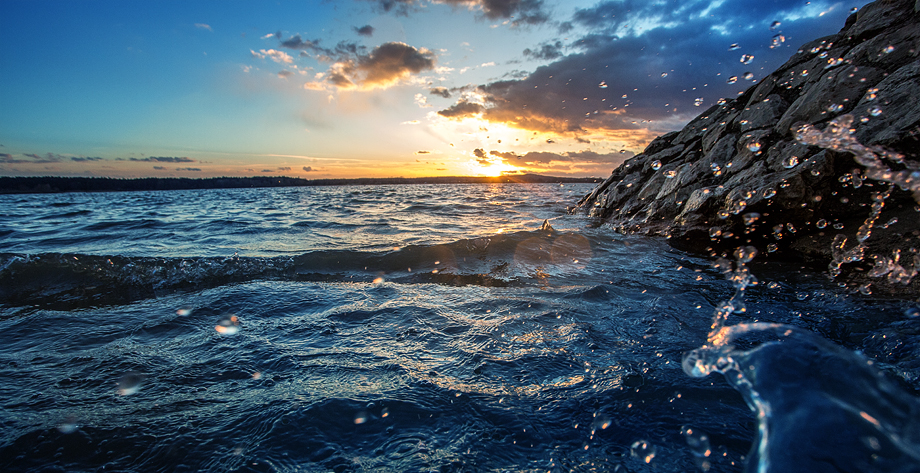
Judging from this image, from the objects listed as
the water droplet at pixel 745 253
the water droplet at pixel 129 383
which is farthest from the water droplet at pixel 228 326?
the water droplet at pixel 745 253

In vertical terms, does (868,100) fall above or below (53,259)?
above

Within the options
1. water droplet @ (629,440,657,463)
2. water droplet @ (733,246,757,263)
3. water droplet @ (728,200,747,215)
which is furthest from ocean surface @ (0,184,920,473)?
water droplet @ (728,200,747,215)

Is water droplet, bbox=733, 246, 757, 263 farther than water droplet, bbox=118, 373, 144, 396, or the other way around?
water droplet, bbox=733, 246, 757, 263

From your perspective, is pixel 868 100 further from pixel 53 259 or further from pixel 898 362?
pixel 53 259

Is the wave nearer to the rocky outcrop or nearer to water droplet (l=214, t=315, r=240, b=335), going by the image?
water droplet (l=214, t=315, r=240, b=335)

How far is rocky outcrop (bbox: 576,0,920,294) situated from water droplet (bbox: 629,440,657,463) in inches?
175

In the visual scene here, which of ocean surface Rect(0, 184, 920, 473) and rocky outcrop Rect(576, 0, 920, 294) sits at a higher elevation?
rocky outcrop Rect(576, 0, 920, 294)

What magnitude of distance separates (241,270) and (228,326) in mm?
2736

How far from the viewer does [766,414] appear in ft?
5.19

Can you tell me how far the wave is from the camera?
5.19m

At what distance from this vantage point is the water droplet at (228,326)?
11.8 feet

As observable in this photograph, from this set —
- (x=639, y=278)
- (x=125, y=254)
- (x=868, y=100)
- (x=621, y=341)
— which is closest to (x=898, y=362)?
(x=621, y=341)

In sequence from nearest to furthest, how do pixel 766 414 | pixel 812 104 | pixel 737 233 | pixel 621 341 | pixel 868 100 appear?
pixel 766 414
pixel 621 341
pixel 868 100
pixel 812 104
pixel 737 233

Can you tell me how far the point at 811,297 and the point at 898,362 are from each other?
189 cm
